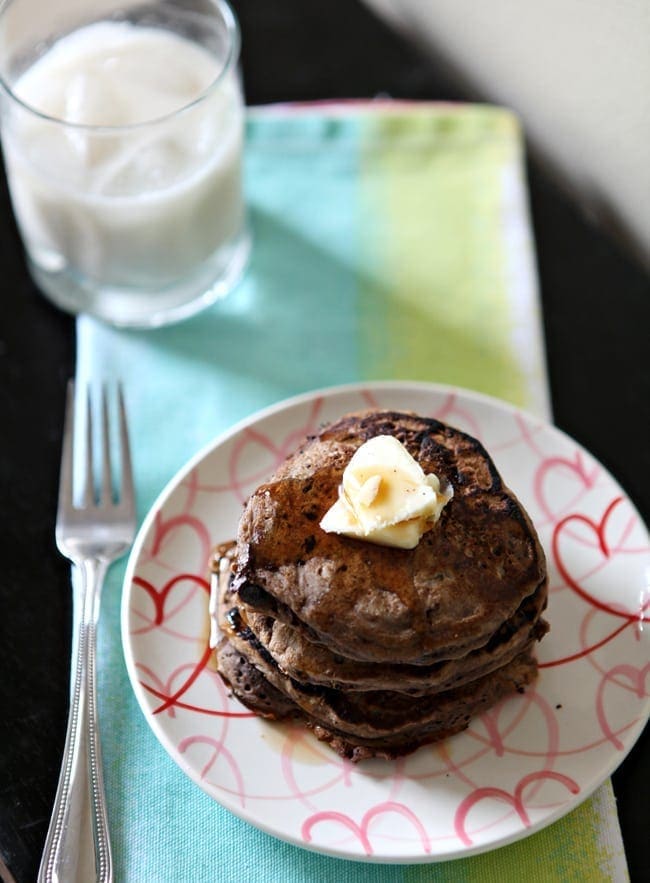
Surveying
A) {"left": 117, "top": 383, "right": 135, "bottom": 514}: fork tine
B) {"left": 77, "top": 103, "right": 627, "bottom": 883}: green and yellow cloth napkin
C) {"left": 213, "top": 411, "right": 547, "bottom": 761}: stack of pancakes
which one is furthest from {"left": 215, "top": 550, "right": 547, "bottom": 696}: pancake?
{"left": 117, "top": 383, "right": 135, "bottom": 514}: fork tine

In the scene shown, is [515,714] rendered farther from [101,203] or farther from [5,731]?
[101,203]

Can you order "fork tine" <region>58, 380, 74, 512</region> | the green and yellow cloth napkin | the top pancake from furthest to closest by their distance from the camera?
"fork tine" <region>58, 380, 74, 512</region> → the green and yellow cloth napkin → the top pancake

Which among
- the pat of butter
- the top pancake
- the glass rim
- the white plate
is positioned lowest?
the white plate

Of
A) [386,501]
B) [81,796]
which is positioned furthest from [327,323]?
[81,796]

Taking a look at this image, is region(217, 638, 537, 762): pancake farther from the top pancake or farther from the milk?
the milk

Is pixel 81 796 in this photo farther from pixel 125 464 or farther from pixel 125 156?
pixel 125 156

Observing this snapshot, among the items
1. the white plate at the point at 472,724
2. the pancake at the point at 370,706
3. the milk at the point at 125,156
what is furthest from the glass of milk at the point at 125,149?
the pancake at the point at 370,706

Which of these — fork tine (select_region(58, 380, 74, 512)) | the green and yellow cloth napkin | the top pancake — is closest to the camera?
the top pancake

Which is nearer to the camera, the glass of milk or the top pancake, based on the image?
the top pancake
